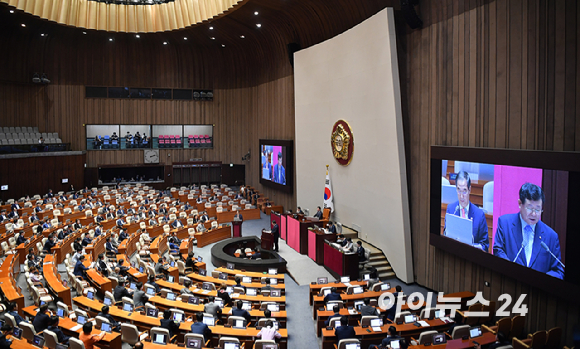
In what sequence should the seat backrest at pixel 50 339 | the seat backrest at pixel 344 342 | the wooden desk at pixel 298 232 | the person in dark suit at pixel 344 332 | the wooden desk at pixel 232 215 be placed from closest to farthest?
the seat backrest at pixel 50 339
the seat backrest at pixel 344 342
the person in dark suit at pixel 344 332
the wooden desk at pixel 298 232
the wooden desk at pixel 232 215

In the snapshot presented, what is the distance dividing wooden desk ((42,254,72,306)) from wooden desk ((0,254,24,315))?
25.3 inches

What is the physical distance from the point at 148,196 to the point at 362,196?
13442mm

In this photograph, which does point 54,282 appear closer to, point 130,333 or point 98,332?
point 98,332

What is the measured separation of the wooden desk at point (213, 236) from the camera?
16.1 metres

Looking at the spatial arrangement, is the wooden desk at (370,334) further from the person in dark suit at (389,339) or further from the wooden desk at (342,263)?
the wooden desk at (342,263)

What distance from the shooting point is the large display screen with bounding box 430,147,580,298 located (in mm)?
7734

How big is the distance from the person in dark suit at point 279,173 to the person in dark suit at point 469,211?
37.1 ft

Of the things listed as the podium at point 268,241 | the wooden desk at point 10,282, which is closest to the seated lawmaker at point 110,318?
the wooden desk at point 10,282

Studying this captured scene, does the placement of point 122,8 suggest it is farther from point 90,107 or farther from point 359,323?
point 359,323

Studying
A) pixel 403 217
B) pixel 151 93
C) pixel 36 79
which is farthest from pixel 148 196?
pixel 403 217

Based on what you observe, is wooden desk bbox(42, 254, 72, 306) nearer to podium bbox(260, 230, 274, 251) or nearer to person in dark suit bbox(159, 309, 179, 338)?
person in dark suit bbox(159, 309, 179, 338)

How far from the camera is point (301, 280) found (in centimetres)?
1262

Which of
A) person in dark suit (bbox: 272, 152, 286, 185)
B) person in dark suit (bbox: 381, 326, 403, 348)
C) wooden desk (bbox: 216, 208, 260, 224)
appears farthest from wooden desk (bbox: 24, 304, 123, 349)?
person in dark suit (bbox: 272, 152, 286, 185)

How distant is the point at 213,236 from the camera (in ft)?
55.6
